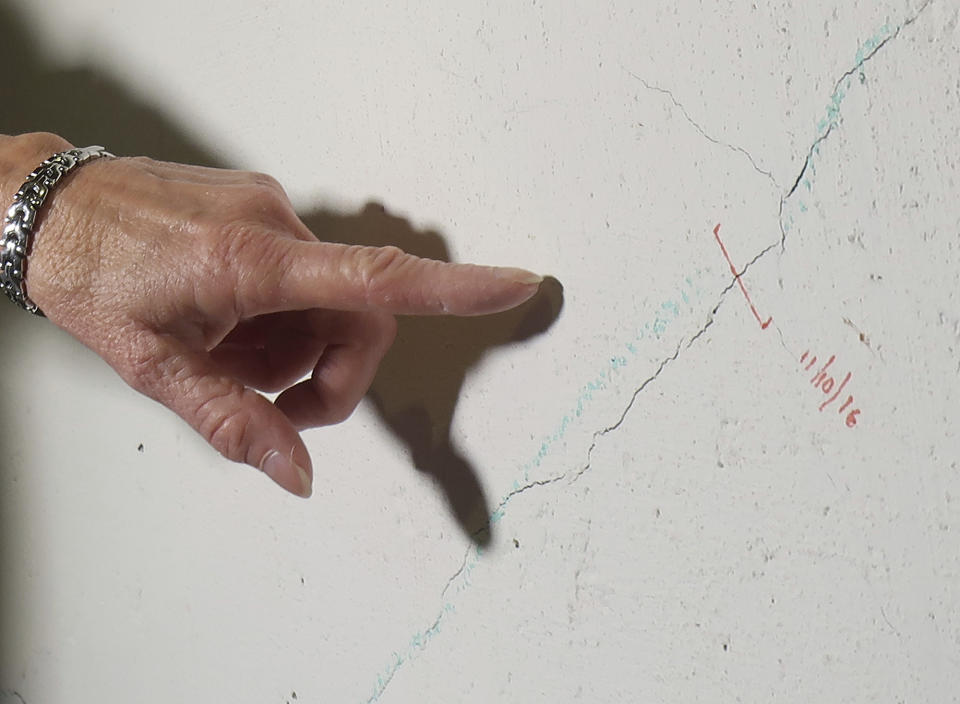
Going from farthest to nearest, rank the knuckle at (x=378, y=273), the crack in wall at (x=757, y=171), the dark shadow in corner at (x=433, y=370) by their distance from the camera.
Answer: the dark shadow in corner at (x=433, y=370) < the knuckle at (x=378, y=273) < the crack in wall at (x=757, y=171)

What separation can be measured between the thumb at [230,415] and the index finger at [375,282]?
8 centimetres

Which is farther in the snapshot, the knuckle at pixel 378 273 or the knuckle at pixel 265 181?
the knuckle at pixel 265 181

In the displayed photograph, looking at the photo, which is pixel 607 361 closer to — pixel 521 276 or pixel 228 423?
pixel 521 276

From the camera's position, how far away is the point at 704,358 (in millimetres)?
654

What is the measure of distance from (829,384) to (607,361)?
6.5 inches

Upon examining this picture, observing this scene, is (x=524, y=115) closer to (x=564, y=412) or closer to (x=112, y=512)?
(x=564, y=412)

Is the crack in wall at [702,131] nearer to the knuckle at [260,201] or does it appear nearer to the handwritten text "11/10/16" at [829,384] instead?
the handwritten text "11/10/16" at [829,384]

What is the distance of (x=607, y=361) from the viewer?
703 millimetres

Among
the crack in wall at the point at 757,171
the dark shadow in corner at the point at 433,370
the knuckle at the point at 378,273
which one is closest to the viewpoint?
the crack in wall at the point at 757,171

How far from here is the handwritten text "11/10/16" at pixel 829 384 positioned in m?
0.59

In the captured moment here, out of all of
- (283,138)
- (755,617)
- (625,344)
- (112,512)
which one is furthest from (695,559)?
(112,512)

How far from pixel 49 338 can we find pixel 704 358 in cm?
92

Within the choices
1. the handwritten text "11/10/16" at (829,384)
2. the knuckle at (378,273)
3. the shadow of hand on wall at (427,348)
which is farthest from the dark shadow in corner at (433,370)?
the handwritten text "11/10/16" at (829,384)

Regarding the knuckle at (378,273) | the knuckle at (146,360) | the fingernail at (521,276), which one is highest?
the fingernail at (521,276)
